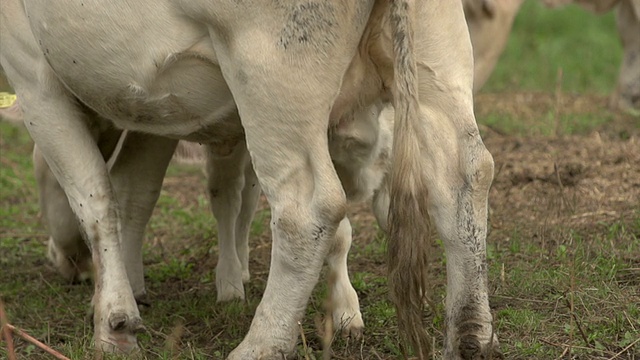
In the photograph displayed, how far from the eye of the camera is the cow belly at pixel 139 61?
4605mm

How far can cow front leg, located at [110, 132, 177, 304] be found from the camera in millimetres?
6113

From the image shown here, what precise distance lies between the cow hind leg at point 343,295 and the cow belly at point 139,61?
0.89 metres

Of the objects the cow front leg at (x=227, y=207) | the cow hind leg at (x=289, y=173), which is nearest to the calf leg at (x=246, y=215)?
the cow front leg at (x=227, y=207)

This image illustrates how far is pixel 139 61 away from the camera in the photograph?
15.4ft

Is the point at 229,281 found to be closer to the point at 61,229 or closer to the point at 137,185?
the point at 137,185

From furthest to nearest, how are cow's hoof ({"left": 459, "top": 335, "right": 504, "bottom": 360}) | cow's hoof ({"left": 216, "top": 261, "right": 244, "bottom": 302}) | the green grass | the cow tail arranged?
1. the green grass
2. cow's hoof ({"left": 216, "top": 261, "right": 244, "bottom": 302})
3. cow's hoof ({"left": 459, "top": 335, "right": 504, "bottom": 360})
4. the cow tail

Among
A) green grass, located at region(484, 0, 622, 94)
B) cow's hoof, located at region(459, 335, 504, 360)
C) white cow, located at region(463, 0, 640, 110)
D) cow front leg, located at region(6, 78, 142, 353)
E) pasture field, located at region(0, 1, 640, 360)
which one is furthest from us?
green grass, located at region(484, 0, 622, 94)

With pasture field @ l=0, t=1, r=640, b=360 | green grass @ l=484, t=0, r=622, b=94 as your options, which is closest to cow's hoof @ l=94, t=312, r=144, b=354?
pasture field @ l=0, t=1, r=640, b=360

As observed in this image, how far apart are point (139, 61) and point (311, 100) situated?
2.31 ft

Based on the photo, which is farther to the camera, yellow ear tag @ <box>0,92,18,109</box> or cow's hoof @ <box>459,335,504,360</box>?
yellow ear tag @ <box>0,92,18,109</box>

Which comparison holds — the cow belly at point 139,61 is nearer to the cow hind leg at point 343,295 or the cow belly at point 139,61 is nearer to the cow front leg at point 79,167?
the cow front leg at point 79,167

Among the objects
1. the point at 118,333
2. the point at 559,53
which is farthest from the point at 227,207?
the point at 559,53

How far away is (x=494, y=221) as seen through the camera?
266 inches

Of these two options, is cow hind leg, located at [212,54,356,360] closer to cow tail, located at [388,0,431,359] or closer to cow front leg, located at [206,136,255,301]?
cow tail, located at [388,0,431,359]
